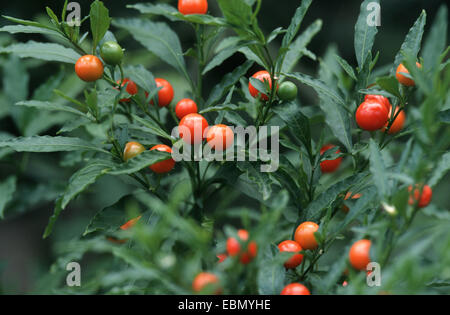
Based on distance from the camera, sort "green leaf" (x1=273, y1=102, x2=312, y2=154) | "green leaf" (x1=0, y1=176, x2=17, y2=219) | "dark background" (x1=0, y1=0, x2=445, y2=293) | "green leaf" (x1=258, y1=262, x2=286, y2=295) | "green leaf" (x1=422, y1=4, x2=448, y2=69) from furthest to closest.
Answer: "dark background" (x1=0, y1=0, x2=445, y2=293) → "green leaf" (x1=0, y1=176, x2=17, y2=219) → "green leaf" (x1=273, y1=102, x2=312, y2=154) → "green leaf" (x1=258, y1=262, x2=286, y2=295) → "green leaf" (x1=422, y1=4, x2=448, y2=69)

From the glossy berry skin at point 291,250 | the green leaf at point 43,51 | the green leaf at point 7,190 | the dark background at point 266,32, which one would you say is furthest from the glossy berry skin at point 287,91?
the dark background at point 266,32

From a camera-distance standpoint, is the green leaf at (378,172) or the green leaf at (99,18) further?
the green leaf at (99,18)

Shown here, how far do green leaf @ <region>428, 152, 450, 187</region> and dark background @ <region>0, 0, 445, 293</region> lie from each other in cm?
116

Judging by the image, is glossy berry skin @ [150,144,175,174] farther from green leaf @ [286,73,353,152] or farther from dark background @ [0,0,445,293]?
dark background @ [0,0,445,293]

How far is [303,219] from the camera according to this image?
747mm

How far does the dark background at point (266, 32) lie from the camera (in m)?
1.75

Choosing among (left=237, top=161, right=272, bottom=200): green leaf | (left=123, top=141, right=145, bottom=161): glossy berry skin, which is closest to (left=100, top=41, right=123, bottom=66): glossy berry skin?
(left=123, top=141, right=145, bottom=161): glossy berry skin

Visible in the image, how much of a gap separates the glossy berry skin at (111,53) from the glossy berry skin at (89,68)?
0.06 feet

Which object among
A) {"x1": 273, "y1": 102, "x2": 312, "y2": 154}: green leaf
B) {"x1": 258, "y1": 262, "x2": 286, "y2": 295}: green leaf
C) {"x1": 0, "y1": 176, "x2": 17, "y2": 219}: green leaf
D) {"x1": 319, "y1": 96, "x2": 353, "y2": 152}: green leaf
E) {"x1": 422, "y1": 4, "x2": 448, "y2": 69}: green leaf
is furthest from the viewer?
{"x1": 0, "y1": 176, "x2": 17, "y2": 219}: green leaf

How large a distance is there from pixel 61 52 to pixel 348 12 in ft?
5.14

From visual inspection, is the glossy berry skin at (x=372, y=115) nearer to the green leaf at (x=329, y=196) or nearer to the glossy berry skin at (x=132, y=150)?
the green leaf at (x=329, y=196)

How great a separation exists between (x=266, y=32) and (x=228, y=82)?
1239 millimetres

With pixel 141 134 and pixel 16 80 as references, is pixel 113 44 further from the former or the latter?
pixel 16 80

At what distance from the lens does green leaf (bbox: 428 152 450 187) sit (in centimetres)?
55
